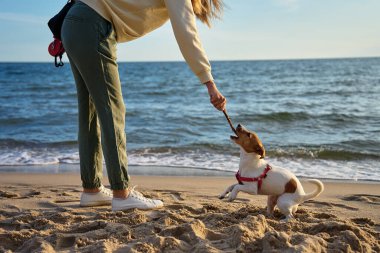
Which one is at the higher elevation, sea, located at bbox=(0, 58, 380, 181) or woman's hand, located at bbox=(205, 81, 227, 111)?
woman's hand, located at bbox=(205, 81, 227, 111)

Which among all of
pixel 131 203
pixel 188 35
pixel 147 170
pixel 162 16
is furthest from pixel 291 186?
pixel 147 170

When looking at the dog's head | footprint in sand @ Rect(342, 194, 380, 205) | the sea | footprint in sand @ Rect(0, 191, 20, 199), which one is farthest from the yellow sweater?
the sea

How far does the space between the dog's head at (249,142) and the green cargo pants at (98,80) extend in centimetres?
96

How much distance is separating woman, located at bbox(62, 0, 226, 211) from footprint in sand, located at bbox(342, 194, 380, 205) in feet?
6.88

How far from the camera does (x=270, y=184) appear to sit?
3508 mm

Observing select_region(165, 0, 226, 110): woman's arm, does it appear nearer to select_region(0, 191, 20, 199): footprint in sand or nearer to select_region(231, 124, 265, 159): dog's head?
select_region(231, 124, 265, 159): dog's head

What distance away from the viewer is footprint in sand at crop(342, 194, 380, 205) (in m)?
4.45

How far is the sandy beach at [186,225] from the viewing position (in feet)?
9.05

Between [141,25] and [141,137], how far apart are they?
243 inches

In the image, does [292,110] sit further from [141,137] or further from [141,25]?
[141,25]

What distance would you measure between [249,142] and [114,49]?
1.31 m

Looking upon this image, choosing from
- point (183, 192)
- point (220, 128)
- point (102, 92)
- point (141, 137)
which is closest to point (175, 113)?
point (220, 128)

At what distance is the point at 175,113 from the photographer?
13.1 metres

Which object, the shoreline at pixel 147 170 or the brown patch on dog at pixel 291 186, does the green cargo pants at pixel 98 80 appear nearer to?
the brown patch on dog at pixel 291 186
